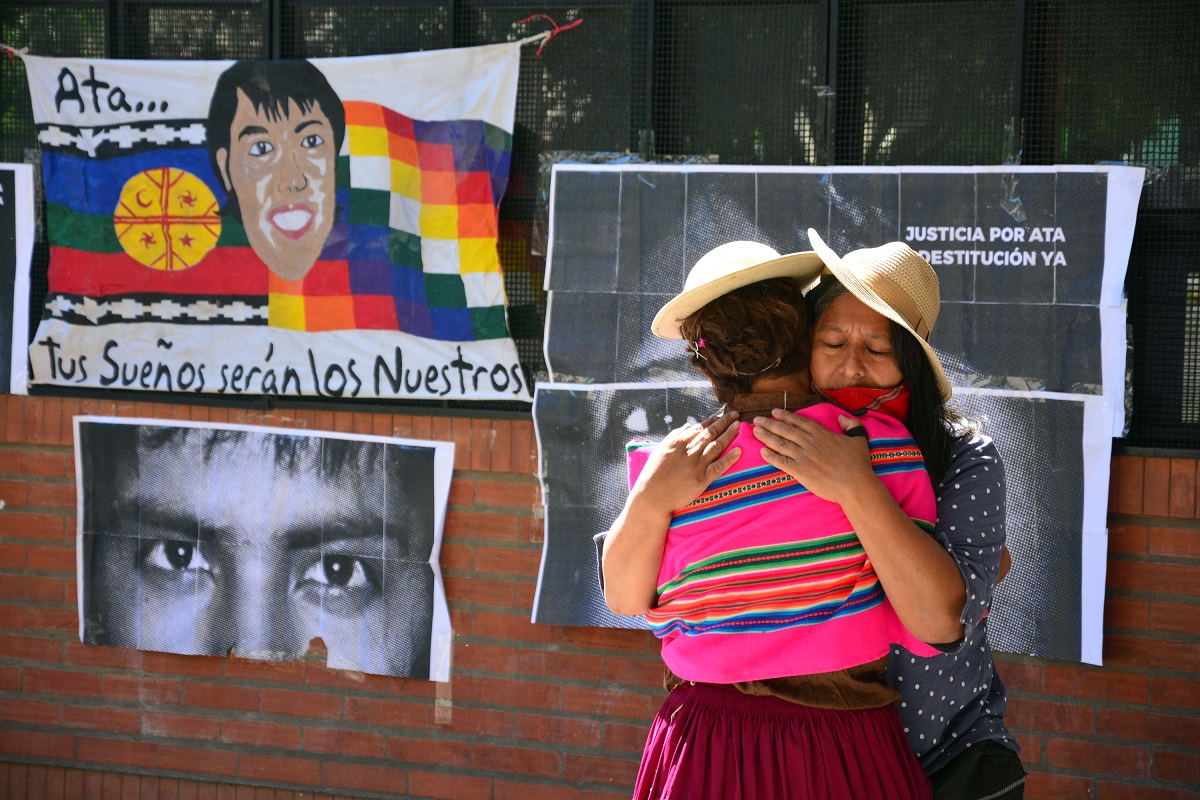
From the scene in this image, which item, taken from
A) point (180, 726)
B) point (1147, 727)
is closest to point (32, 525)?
point (180, 726)

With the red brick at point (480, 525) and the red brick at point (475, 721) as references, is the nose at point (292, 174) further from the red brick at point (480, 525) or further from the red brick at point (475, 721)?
the red brick at point (475, 721)

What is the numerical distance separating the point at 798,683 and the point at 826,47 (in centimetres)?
281

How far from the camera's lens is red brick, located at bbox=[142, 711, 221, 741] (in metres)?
4.82

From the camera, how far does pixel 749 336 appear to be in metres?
2.07

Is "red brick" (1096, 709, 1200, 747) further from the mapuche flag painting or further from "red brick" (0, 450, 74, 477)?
"red brick" (0, 450, 74, 477)

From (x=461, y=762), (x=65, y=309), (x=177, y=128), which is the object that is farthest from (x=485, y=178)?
(x=461, y=762)

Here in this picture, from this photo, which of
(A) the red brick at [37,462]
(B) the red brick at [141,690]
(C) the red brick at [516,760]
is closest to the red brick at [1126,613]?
(C) the red brick at [516,760]

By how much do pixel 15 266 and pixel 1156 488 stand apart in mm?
4552

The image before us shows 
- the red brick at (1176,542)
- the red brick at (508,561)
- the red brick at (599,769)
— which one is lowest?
the red brick at (599,769)

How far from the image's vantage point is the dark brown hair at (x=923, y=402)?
2201mm

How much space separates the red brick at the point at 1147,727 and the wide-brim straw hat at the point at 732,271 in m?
2.62

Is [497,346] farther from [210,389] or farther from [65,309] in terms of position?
[65,309]

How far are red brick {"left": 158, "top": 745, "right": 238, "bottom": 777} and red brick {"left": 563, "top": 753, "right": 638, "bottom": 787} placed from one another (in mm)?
1420

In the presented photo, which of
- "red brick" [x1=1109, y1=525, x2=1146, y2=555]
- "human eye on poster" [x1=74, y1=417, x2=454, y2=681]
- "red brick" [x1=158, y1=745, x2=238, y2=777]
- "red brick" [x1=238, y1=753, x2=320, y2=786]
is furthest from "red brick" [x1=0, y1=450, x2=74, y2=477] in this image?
"red brick" [x1=1109, y1=525, x2=1146, y2=555]
